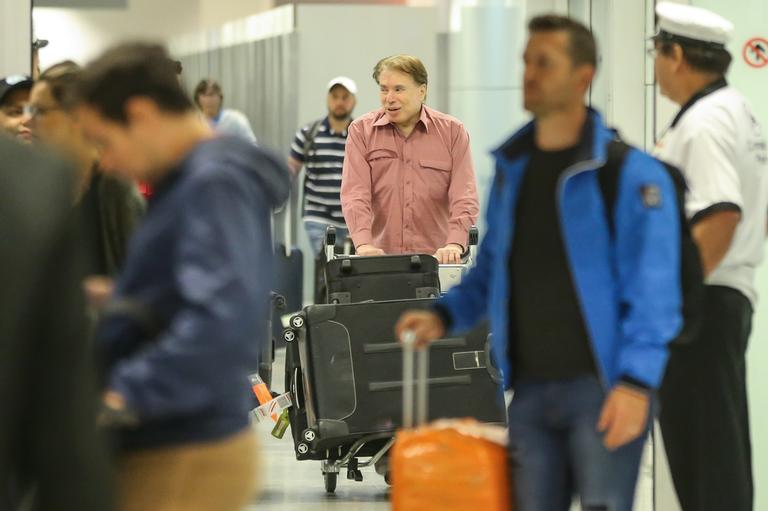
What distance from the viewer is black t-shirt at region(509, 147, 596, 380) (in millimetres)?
3225

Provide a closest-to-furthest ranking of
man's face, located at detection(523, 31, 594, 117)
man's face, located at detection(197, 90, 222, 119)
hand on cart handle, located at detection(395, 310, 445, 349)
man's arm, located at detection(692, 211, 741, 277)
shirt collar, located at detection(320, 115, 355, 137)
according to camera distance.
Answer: man's face, located at detection(523, 31, 594, 117), hand on cart handle, located at detection(395, 310, 445, 349), man's arm, located at detection(692, 211, 741, 277), shirt collar, located at detection(320, 115, 355, 137), man's face, located at detection(197, 90, 222, 119)

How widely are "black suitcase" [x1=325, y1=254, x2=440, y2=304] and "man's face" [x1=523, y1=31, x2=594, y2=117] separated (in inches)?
110

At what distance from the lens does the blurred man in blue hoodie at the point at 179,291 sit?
2.36 meters

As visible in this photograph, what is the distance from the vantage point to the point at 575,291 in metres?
3.22

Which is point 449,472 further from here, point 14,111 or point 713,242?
point 14,111

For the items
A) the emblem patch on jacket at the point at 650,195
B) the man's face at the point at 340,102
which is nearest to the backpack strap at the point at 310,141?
the man's face at the point at 340,102

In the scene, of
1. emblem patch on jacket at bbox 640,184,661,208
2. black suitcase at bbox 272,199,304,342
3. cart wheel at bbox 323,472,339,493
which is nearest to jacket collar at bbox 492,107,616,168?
emblem patch on jacket at bbox 640,184,661,208

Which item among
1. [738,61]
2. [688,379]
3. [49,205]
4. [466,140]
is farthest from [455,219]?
[49,205]

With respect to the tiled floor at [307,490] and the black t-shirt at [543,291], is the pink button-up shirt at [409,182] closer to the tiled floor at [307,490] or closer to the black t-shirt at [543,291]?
the tiled floor at [307,490]

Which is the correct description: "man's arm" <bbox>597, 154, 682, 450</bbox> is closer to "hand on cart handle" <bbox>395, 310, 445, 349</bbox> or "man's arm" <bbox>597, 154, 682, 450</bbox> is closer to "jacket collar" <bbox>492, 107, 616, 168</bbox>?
"jacket collar" <bbox>492, 107, 616, 168</bbox>

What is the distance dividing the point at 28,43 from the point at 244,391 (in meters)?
3.85

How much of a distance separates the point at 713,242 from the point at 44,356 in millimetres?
2484

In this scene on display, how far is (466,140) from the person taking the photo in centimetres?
650

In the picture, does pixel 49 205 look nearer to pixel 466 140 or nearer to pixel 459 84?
pixel 466 140
